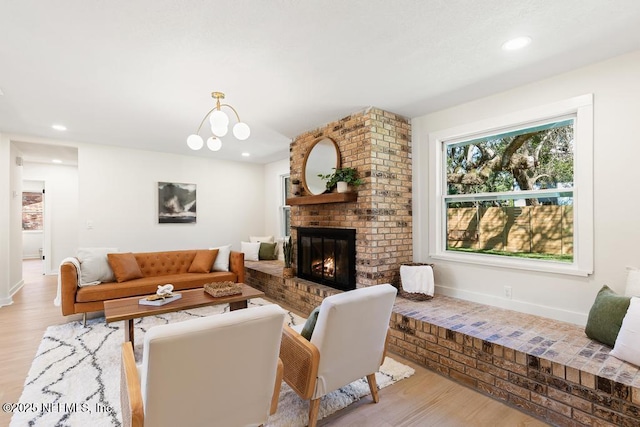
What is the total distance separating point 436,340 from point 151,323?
10.6ft

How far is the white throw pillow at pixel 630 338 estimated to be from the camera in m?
1.86

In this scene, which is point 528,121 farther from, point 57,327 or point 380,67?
point 57,327

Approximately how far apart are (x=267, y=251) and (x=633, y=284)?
5.18 meters

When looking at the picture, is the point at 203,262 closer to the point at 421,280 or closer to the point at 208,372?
the point at 421,280

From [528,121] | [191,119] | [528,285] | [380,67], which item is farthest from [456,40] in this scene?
[191,119]

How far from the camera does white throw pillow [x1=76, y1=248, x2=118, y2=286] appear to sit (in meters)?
3.69

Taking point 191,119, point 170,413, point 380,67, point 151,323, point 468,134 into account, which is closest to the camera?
point 170,413

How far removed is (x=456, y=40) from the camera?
2170mm

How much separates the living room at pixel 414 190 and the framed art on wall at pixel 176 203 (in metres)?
0.11

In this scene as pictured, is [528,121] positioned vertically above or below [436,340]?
above

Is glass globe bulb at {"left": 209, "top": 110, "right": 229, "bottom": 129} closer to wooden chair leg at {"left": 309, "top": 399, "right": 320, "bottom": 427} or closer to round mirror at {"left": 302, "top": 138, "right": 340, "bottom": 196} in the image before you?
round mirror at {"left": 302, "top": 138, "right": 340, "bottom": 196}

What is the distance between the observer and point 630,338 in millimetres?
1888

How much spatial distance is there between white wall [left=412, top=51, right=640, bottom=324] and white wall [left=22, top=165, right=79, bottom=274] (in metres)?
8.25

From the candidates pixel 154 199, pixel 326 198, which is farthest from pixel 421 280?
pixel 154 199
